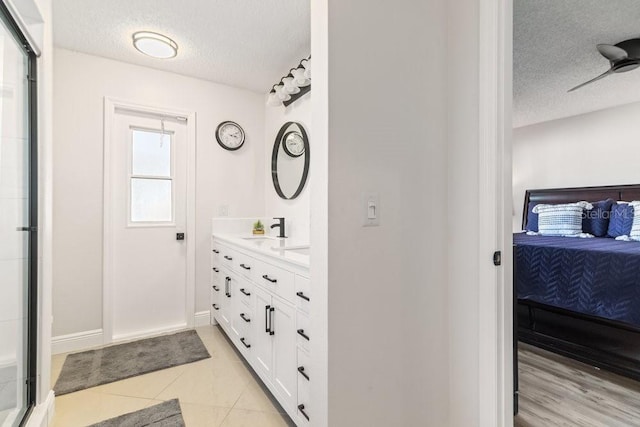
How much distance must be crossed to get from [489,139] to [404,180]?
0.37 metres

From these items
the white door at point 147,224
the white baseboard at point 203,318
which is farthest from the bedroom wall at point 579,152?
the white door at point 147,224

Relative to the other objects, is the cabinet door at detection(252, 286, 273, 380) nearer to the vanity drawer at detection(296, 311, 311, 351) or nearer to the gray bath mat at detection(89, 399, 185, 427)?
the vanity drawer at detection(296, 311, 311, 351)

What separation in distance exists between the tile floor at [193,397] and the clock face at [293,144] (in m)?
1.85

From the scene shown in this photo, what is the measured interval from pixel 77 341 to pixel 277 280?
214 cm

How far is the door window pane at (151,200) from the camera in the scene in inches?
115

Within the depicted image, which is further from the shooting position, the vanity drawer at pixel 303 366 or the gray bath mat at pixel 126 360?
the gray bath mat at pixel 126 360

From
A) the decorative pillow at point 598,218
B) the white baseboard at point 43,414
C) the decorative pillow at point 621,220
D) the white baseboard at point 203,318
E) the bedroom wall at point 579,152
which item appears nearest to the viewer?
the white baseboard at point 43,414

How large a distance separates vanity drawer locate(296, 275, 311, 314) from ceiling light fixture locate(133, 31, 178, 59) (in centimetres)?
220

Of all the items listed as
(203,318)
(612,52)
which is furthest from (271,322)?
(612,52)

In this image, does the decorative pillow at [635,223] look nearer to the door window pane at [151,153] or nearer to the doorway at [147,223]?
the doorway at [147,223]

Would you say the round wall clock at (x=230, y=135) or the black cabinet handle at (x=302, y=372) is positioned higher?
the round wall clock at (x=230, y=135)

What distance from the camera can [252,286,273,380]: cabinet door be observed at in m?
1.84

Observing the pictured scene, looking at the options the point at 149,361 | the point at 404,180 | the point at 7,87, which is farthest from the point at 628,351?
the point at 7,87

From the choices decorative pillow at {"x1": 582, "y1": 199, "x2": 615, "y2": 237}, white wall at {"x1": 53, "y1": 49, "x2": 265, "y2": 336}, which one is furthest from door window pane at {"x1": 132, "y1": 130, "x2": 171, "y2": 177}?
decorative pillow at {"x1": 582, "y1": 199, "x2": 615, "y2": 237}
